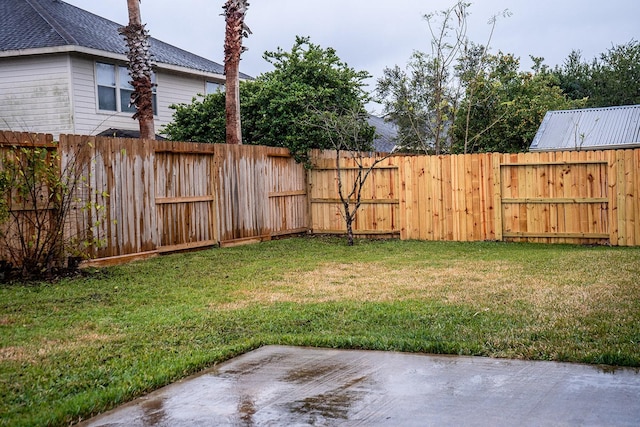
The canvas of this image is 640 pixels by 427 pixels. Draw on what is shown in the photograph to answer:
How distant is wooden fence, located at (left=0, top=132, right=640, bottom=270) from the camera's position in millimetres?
11164

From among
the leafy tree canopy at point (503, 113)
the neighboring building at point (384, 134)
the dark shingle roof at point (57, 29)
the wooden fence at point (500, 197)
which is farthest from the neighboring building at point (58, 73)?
the neighboring building at point (384, 134)

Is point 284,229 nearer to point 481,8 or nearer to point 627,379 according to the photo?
point 481,8

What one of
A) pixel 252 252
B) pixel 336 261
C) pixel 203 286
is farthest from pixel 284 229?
pixel 203 286

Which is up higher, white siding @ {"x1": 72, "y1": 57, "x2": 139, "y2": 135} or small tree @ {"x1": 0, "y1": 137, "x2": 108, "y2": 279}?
white siding @ {"x1": 72, "y1": 57, "x2": 139, "y2": 135}

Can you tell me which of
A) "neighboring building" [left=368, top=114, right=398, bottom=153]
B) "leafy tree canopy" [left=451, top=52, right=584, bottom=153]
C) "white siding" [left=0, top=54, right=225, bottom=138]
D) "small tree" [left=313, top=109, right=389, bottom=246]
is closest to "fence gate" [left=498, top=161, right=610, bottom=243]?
"small tree" [left=313, top=109, right=389, bottom=246]

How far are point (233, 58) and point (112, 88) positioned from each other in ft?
18.0

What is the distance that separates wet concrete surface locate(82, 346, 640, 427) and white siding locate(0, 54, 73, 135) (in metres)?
15.5

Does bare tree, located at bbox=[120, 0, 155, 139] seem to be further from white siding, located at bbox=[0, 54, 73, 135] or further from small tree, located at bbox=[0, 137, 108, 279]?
white siding, located at bbox=[0, 54, 73, 135]

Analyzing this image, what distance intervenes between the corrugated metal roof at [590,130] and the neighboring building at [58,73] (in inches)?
557

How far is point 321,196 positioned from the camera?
16.5 meters

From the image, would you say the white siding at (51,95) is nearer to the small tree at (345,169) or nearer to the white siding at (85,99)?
the white siding at (85,99)

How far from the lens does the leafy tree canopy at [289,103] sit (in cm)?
A: 1681

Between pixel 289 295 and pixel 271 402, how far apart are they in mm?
4050

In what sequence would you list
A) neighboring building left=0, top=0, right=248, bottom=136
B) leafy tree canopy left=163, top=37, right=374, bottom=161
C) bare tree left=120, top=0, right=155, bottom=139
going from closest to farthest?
bare tree left=120, top=0, right=155, bottom=139
leafy tree canopy left=163, top=37, right=374, bottom=161
neighboring building left=0, top=0, right=248, bottom=136
